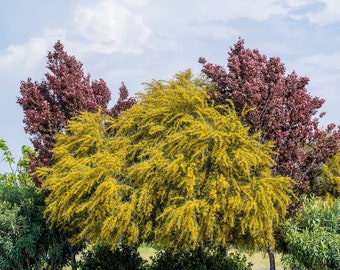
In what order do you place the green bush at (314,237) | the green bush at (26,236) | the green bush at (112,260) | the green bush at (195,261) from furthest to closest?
the green bush at (112,260)
the green bush at (26,236)
the green bush at (195,261)
the green bush at (314,237)

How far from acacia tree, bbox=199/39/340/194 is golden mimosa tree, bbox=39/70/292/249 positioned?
0.57 metres

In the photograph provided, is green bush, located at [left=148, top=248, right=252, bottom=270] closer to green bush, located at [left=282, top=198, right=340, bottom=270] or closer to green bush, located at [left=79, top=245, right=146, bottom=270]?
green bush, located at [left=79, top=245, right=146, bottom=270]

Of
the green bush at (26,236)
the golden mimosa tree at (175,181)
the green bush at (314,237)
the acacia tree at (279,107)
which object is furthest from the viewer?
the green bush at (26,236)

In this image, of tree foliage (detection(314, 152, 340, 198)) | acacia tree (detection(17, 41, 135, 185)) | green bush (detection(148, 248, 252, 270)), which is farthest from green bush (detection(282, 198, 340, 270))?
acacia tree (detection(17, 41, 135, 185))

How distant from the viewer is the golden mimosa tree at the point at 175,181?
12859mm

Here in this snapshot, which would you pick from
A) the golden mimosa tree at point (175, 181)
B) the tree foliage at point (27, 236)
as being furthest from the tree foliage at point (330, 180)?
the tree foliage at point (27, 236)

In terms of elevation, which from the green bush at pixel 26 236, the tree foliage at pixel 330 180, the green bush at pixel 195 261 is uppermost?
the tree foliage at pixel 330 180

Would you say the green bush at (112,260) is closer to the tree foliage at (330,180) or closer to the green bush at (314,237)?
the green bush at (314,237)

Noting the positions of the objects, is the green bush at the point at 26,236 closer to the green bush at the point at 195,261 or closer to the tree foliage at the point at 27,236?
the tree foliage at the point at 27,236

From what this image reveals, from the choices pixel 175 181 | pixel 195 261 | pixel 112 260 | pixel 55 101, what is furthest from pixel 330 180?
pixel 55 101

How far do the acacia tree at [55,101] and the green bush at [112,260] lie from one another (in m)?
3.15

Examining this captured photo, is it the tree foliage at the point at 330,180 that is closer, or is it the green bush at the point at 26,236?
the green bush at the point at 26,236

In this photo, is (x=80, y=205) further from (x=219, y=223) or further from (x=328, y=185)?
(x=328, y=185)

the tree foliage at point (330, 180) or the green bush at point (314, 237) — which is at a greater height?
the tree foliage at point (330, 180)
